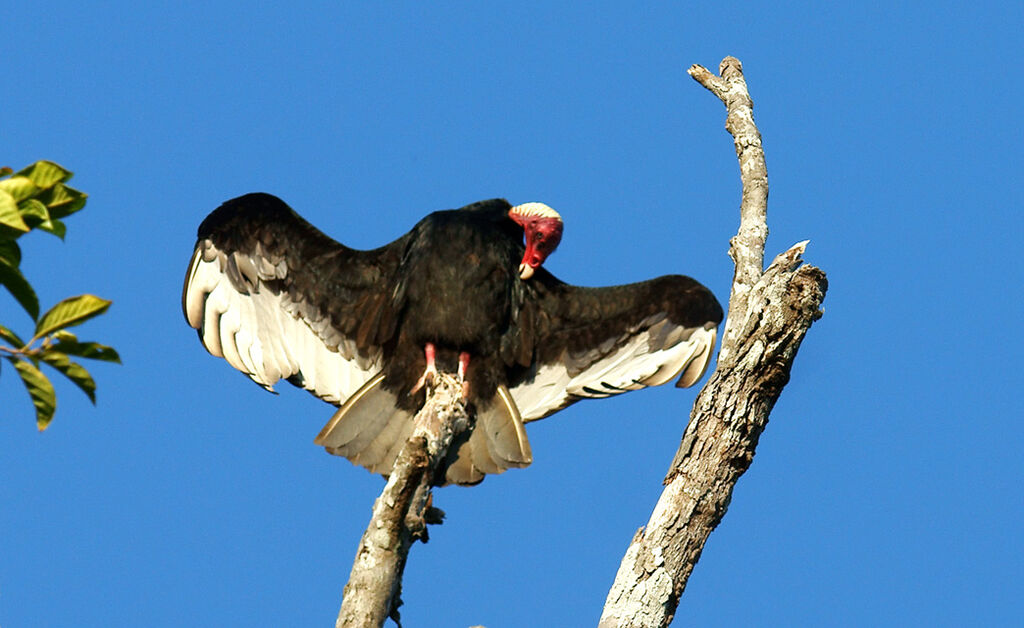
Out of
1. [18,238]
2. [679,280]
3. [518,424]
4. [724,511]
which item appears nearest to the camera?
[18,238]

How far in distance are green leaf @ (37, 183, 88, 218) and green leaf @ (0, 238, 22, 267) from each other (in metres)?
0.11

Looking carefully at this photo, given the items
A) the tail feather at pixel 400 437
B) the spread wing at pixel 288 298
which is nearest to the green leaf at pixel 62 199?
the tail feather at pixel 400 437

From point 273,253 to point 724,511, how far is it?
102 inches

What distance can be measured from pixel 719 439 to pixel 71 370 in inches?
86.9

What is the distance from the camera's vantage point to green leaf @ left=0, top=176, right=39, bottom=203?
2.35m

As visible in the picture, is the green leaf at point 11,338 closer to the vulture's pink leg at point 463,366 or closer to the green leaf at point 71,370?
the green leaf at point 71,370

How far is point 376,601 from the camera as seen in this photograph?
3613 millimetres

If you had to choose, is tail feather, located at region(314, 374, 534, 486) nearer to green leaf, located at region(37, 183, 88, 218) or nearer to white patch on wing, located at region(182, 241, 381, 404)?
white patch on wing, located at region(182, 241, 381, 404)

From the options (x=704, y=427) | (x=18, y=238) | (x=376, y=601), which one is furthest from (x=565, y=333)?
(x=18, y=238)

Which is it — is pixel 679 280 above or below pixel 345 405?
above

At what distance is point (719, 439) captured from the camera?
12.9 feet

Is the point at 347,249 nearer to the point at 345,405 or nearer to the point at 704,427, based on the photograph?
the point at 345,405

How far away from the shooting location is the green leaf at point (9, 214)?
2281mm

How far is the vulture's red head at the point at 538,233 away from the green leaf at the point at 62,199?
3.15 metres
